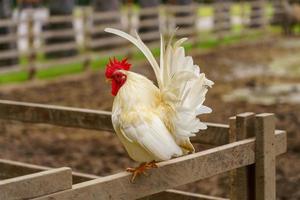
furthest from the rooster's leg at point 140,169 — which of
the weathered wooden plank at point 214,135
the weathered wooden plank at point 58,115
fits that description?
the weathered wooden plank at point 58,115

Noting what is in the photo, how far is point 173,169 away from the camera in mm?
3326

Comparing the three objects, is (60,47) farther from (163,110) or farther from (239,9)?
(239,9)

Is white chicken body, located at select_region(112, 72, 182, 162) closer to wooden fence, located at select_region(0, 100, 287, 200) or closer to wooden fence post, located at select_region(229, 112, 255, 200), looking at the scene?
wooden fence, located at select_region(0, 100, 287, 200)

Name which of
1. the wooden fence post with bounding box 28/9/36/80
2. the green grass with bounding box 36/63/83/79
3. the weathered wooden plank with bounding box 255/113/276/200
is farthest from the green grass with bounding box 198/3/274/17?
the weathered wooden plank with bounding box 255/113/276/200

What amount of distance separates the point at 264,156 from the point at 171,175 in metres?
0.62

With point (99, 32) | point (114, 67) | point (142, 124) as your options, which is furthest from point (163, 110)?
point (99, 32)

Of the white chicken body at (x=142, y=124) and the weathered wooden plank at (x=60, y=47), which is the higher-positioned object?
the white chicken body at (x=142, y=124)

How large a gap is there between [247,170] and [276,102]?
921 centimetres

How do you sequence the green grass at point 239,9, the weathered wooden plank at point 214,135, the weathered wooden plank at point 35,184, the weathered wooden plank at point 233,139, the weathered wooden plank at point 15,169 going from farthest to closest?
the green grass at point 239,9 → the weathered wooden plank at point 15,169 → the weathered wooden plank at point 214,135 → the weathered wooden plank at point 233,139 → the weathered wooden plank at point 35,184

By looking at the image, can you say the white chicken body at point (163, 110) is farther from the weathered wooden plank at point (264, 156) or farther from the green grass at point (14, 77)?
the green grass at point (14, 77)

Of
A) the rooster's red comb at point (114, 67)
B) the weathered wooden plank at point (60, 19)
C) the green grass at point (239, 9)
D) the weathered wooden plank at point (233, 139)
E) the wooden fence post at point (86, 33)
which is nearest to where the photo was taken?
the rooster's red comb at point (114, 67)

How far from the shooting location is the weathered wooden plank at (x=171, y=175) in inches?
117

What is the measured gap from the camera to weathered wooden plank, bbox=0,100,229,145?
4.01 m

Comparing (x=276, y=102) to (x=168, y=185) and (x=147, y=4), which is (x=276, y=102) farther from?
(x=147, y=4)
